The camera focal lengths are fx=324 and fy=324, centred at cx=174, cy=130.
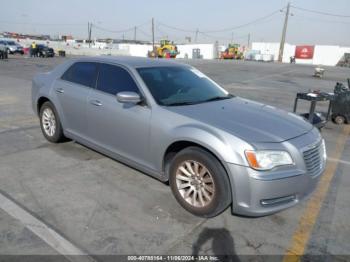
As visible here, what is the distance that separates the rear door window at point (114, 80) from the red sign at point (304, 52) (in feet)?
232

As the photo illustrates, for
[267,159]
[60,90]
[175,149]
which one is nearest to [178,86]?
[175,149]

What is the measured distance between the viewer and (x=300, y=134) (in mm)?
3469

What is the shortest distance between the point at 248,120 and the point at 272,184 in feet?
2.74

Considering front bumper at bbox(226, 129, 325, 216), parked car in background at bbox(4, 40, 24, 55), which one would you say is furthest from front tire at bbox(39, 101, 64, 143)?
parked car in background at bbox(4, 40, 24, 55)

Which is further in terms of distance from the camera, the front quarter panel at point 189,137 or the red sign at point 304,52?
the red sign at point 304,52

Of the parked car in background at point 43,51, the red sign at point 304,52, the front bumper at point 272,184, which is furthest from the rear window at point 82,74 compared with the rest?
the red sign at point 304,52

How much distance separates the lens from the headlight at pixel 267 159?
9.92ft

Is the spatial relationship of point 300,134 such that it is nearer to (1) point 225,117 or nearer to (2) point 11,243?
(1) point 225,117

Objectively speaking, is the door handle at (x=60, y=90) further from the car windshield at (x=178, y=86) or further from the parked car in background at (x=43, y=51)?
the parked car in background at (x=43, y=51)

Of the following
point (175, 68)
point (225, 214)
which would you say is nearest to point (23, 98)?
point (175, 68)

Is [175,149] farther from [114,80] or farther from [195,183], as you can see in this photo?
[114,80]

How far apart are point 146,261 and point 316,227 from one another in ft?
5.97

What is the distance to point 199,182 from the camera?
11.2 feet

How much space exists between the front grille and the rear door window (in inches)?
82.3
